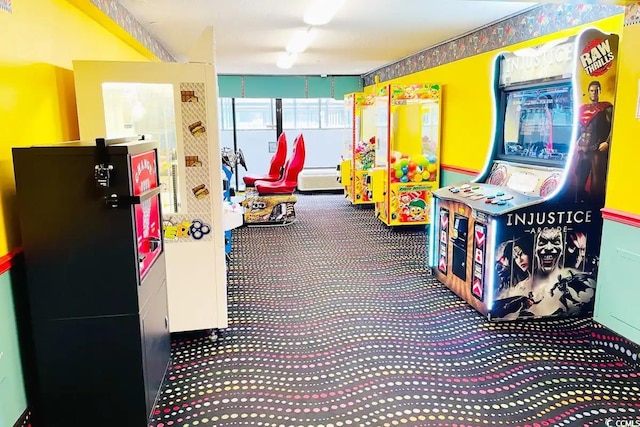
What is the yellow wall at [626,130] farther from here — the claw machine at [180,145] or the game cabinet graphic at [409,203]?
the game cabinet graphic at [409,203]

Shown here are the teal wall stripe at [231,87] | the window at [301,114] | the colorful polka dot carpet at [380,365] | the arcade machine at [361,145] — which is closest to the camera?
the colorful polka dot carpet at [380,365]

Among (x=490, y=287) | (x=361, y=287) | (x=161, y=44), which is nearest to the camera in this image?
(x=490, y=287)

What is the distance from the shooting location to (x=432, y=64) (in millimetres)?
6293

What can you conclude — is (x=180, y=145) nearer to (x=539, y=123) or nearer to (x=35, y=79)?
(x=35, y=79)

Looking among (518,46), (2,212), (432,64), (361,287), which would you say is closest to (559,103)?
(518,46)

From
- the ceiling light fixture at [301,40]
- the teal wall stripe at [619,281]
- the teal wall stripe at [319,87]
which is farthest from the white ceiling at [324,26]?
the teal wall stripe at [319,87]

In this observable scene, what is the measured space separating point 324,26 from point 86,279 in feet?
12.3

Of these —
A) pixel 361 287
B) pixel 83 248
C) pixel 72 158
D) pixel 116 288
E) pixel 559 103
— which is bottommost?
pixel 361 287

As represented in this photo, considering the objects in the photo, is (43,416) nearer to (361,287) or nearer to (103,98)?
(103,98)

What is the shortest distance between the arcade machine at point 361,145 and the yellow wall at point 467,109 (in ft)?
4.80

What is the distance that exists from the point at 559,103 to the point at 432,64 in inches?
119

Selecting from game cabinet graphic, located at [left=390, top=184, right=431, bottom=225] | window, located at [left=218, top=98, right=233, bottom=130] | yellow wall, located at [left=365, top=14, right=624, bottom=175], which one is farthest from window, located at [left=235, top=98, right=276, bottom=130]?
game cabinet graphic, located at [left=390, top=184, right=431, bottom=225]

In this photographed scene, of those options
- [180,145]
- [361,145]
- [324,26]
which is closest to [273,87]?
[361,145]

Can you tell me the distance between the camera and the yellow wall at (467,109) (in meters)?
4.88
